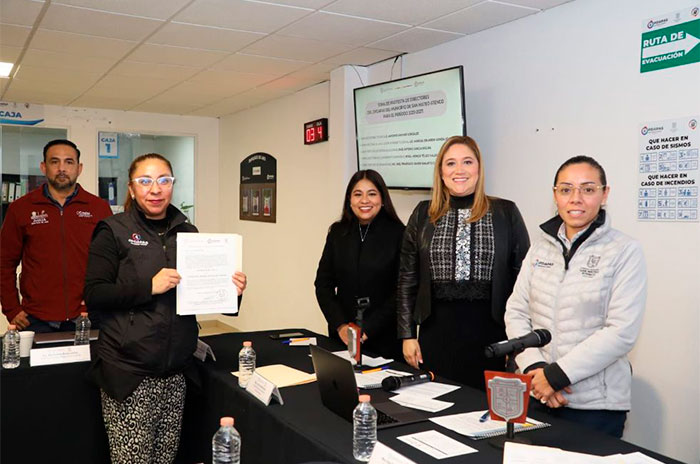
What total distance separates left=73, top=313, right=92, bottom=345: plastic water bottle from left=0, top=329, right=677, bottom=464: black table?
0.28 meters

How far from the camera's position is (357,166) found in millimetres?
4855

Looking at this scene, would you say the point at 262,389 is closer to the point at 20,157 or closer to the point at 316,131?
the point at 316,131

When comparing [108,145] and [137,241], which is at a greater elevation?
[108,145]

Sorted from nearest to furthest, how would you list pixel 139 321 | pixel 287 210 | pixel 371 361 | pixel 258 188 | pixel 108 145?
pixel 139 321 < pixel 371 361 < pixel 287 210 < pixel 258 188 < pixel 108 145

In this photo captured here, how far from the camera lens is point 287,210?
21.3 feet

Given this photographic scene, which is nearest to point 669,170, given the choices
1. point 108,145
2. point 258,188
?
point 258,188

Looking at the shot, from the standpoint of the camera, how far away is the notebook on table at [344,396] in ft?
6.39

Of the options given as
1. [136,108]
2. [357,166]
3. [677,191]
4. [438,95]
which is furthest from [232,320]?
[677,191]

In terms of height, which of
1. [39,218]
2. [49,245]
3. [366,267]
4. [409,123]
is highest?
[409,123]

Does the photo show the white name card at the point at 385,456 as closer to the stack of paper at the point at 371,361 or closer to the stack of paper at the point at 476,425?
the stack of paper at the point at 476,425

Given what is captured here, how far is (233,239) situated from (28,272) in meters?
1.82

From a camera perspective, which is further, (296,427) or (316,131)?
(316,131)

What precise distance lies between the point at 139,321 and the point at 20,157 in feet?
18.1

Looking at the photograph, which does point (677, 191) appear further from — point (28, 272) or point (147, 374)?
point (28, 272)
